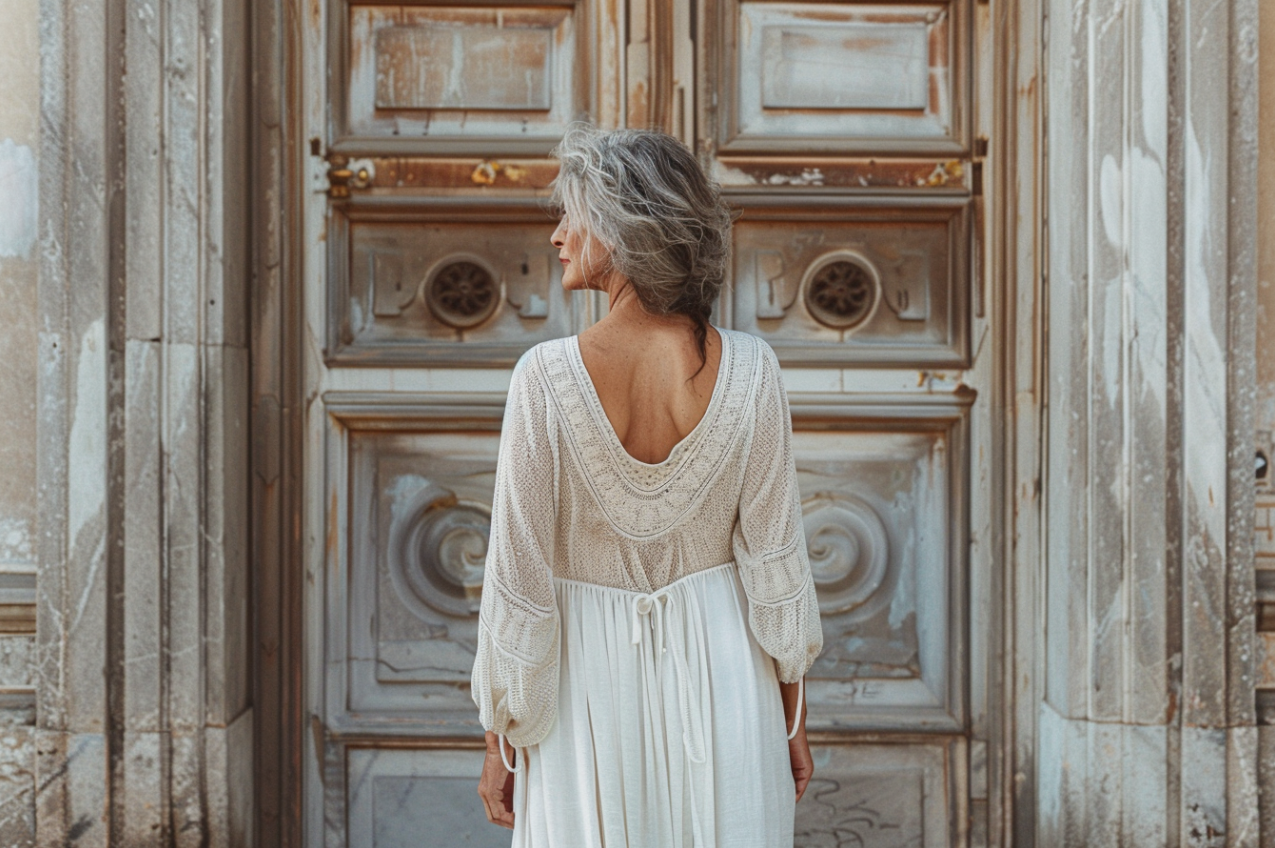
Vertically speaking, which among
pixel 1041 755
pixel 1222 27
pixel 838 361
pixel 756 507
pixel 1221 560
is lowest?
pixel 1041 755

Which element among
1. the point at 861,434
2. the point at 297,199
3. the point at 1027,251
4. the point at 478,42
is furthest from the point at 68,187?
the point at 1027,251

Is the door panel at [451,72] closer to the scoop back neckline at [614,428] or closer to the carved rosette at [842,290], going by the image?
the carved rosette at [842,290]

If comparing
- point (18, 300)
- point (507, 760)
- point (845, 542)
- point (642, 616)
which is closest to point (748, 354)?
point (642, 616)

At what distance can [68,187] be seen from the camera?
2.61m

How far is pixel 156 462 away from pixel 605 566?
1.41 meters

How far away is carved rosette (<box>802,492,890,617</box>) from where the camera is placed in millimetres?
2906

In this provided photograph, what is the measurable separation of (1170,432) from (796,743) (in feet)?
4.39

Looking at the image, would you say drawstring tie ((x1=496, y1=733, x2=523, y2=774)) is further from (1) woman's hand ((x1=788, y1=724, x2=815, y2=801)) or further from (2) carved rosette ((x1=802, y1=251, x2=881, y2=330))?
(2) carved rosette ((x1=802, y1=251, x2=881, y2=330))

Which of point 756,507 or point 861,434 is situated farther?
point 861,434

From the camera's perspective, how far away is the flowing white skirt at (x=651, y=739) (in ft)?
5.69

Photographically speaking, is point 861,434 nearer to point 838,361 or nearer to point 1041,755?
point 838,361

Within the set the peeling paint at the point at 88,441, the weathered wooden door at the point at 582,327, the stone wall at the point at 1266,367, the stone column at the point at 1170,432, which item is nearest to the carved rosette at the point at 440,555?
the weathered wooden door at the point at 582,327

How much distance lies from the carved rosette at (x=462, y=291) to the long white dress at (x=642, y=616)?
1.24 m

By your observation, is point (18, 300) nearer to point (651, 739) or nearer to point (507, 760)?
point (507, 760)
